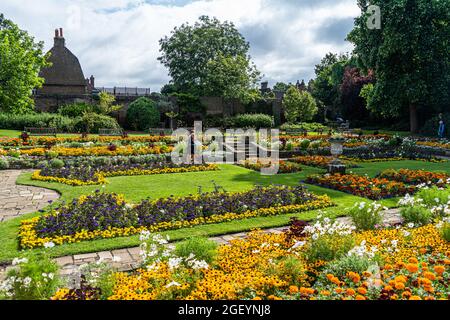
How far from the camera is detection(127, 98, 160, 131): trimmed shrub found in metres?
31.4

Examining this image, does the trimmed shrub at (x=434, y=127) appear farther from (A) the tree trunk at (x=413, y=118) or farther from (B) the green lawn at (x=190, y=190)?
(B) the green lawn at (x=190, y=190)

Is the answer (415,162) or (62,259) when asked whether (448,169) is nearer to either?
(415,162)

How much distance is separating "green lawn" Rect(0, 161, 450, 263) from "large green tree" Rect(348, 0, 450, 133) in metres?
10.2

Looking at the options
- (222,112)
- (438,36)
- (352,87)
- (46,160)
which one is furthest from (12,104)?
(352,87)

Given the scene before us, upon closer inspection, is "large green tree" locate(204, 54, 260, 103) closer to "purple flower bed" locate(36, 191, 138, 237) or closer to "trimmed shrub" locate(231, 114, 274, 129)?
"trimmed shrub" locate(231, 114, 274, 129)

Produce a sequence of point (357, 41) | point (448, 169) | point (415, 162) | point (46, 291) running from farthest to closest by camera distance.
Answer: point (357, 41), point (415, 162), point (448, 169), point (46, 291)

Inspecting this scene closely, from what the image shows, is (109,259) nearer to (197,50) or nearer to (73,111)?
(73,111)

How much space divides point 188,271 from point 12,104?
22941 millimetres

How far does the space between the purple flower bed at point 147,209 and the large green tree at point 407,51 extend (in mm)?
18694

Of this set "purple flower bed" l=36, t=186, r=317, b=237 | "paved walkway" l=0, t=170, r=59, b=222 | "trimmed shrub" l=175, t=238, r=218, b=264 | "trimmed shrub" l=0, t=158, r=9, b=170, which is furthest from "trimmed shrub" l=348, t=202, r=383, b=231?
"trimmed shrub" l=0, t=158, r=9, b=170

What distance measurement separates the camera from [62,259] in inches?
214

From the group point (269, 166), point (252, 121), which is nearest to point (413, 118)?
point (252, 121)

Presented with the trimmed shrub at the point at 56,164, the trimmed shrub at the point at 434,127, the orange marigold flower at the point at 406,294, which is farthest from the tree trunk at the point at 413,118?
the orange marigold flower at the point at 406,294

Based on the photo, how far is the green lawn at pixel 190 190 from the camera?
19.8 ft
